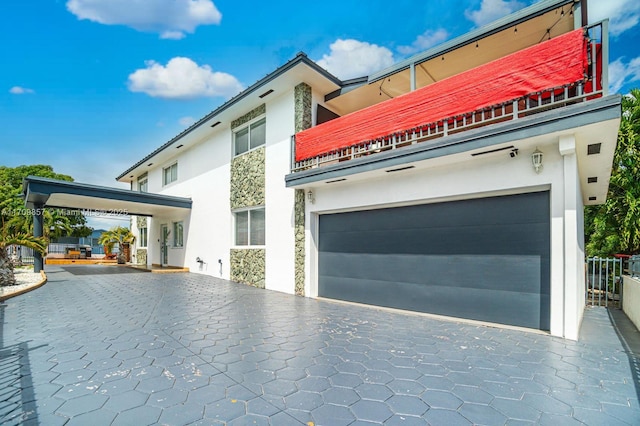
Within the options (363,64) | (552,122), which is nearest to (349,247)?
(552,122)

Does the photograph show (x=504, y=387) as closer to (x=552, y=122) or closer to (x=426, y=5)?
(x=552, y=122)

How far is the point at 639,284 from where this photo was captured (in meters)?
5.76

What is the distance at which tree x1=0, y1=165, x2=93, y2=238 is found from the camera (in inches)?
760

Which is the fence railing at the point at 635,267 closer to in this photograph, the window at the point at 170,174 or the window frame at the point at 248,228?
the window frame at the point at 248,228

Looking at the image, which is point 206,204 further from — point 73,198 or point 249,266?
point 73,198

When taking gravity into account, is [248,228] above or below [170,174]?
below

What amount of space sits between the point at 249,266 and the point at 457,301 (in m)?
6.74

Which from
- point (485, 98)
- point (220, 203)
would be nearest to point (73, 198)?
point (220, 203)

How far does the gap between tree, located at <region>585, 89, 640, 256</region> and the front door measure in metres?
19.4

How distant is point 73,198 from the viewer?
1190 cm

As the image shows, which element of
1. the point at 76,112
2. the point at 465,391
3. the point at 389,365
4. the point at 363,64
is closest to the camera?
the point at 465,391

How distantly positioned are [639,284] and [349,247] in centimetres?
569

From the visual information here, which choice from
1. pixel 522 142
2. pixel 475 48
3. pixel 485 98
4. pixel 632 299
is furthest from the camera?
pixel 475 48

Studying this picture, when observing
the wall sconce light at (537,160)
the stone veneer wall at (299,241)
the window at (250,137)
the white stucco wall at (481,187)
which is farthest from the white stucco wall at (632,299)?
the window at (250,137)
